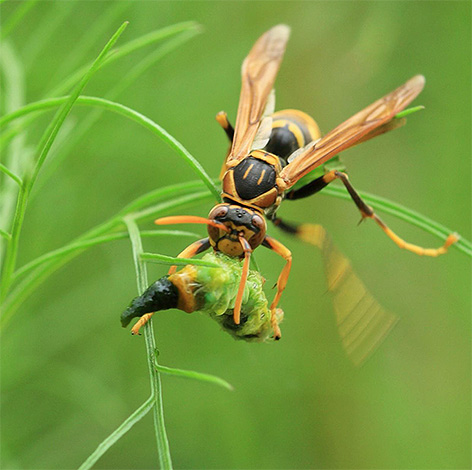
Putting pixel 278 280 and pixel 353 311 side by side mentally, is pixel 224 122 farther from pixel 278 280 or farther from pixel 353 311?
pixel 353 311

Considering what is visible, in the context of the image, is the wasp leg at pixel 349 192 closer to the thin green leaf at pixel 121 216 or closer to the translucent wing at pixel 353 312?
the translucent wing at pixel 353 312

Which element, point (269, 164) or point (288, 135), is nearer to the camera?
point (269, 164)

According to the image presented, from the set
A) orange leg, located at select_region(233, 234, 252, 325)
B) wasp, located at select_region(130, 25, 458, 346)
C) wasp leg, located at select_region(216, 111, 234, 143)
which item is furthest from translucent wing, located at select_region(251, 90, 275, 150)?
orange leg, located at select_region(233, 234, 252, 325)

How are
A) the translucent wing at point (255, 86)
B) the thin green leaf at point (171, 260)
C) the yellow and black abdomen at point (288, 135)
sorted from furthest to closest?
the yellow and black abdomen at point (288, 135) → the translucent wing at point (255, 86) → the thin green leaf at point (171, 260)

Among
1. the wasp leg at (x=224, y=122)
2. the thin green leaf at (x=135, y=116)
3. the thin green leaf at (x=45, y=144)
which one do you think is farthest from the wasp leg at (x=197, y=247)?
the wasp leg at (x=224, y=122)

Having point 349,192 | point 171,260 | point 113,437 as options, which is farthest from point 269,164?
point 113,437

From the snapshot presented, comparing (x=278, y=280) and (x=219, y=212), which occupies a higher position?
(x=219, y=212)
